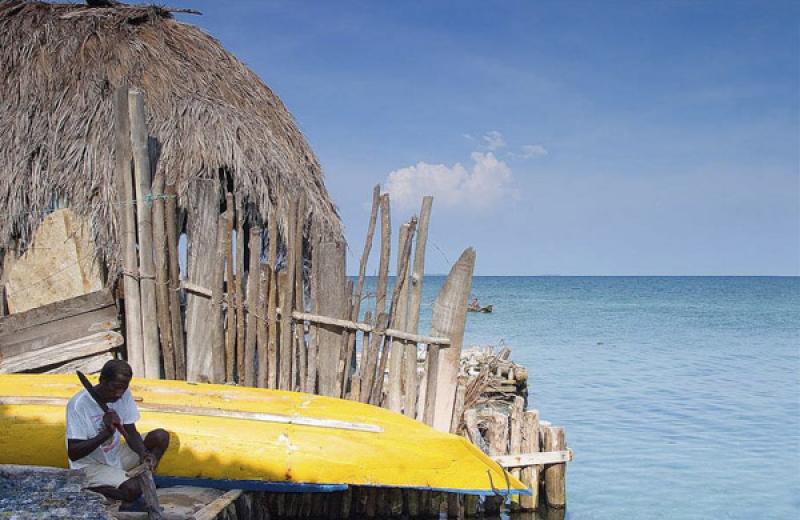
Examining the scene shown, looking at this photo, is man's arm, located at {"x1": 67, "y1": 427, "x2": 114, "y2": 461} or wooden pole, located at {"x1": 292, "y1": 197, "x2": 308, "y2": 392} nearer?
man's arm, located at {"x1": 67, "y1": 427, "x2": 114, "y2": 461}

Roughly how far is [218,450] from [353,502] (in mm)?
2039

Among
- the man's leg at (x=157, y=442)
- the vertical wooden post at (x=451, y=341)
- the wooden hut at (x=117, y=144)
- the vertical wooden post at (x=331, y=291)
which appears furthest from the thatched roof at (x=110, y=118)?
the man's leg at (x=157, y=442)

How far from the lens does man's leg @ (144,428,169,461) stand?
5.68 meters

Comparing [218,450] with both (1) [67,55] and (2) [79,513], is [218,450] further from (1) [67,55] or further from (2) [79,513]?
(1) [67,55]

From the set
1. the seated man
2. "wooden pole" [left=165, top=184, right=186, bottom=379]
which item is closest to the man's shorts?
the seated man

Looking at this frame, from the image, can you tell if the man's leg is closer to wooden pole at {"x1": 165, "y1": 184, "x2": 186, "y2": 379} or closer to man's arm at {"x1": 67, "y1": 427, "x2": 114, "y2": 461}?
man's arm at {"x1": 67, "y1": 427, "x2": 114, "y2": 461}

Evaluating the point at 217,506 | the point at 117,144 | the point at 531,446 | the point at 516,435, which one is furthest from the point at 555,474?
the point at 117,144

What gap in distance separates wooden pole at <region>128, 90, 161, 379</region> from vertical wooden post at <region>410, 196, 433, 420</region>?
8.68ft

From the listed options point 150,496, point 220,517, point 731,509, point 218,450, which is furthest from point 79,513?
point 731,509

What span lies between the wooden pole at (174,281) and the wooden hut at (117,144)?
0.08 m

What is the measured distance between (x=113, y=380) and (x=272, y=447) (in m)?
1.46

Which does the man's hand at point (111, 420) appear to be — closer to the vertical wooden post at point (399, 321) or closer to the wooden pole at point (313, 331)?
the wooden pole at point (313, 331)

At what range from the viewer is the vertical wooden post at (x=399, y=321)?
7.43 metres

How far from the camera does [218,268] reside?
7605mm
